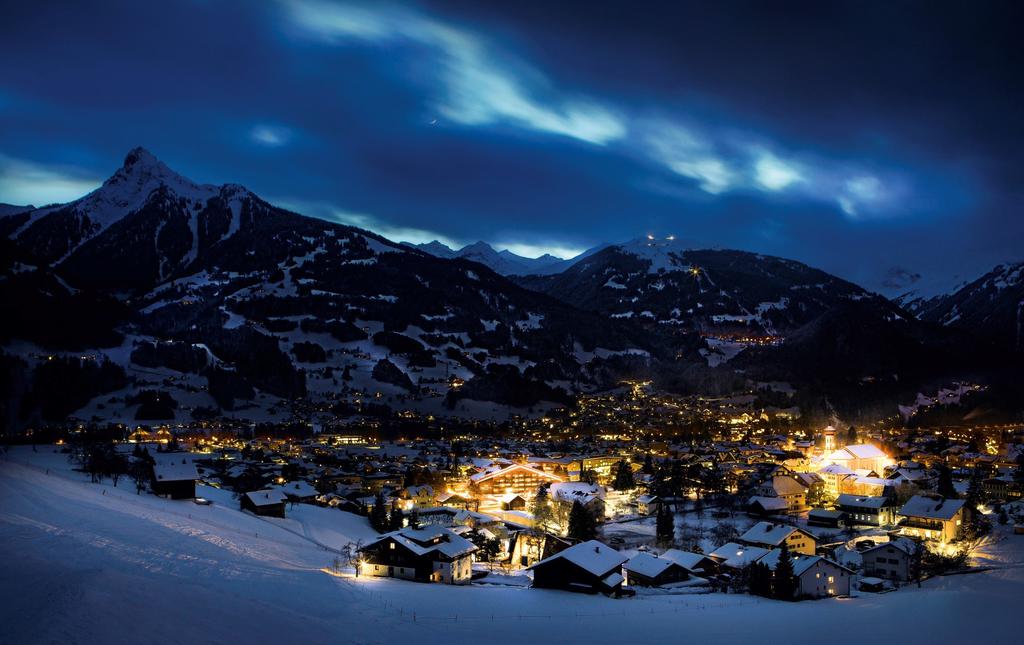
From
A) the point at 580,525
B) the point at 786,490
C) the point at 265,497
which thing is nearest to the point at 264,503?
the point at 265,497

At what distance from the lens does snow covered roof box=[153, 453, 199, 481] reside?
35.6 m

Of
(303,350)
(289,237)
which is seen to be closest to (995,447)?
(303,350)

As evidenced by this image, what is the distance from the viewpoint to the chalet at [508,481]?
53713 mm

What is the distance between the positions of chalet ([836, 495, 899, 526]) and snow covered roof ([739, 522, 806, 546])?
10528 millimetres

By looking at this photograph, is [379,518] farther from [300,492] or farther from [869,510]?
[869,510]

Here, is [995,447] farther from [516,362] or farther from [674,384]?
[516,362]

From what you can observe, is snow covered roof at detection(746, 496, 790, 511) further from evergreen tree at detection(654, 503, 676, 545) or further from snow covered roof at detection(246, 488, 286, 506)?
snow covered roof at detection(246, 488, 286, 506)

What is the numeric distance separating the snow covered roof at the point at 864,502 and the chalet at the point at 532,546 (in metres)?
19.5

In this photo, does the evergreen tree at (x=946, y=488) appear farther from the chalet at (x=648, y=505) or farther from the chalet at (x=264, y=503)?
the chalet at (x=264, y=503)

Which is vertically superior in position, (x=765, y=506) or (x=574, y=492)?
(x=765, y=506)

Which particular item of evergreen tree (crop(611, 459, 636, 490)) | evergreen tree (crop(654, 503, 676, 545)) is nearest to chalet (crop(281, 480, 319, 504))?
evergreen tree (crop(654, 503, 676, 545))

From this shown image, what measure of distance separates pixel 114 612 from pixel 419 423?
268ft

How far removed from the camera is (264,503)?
3597cm

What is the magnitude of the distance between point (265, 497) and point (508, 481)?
2310 cm
